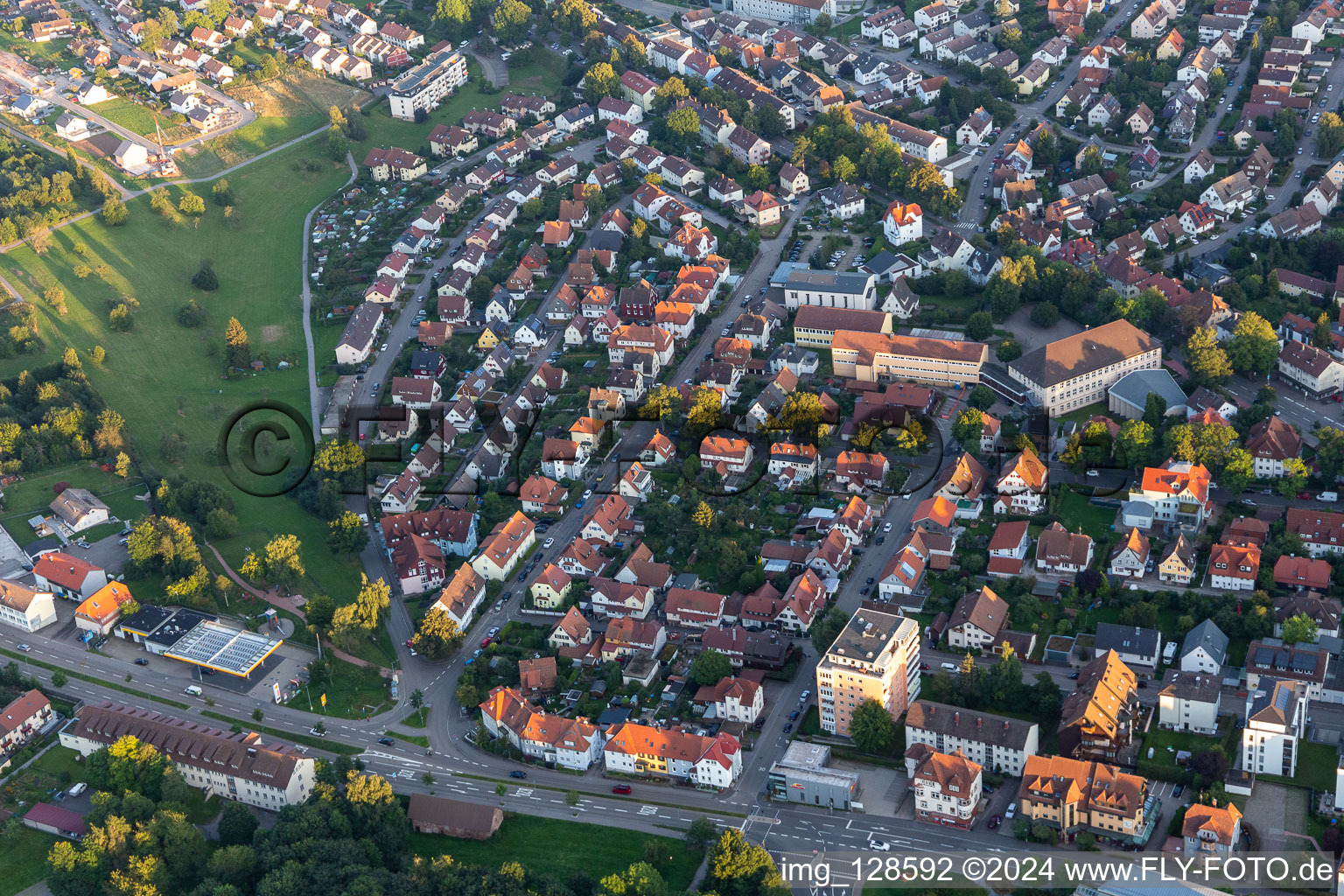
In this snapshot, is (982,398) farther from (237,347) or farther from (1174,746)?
(237,347)

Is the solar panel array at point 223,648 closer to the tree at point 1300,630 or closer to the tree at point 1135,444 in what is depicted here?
the tree at point 1135,444

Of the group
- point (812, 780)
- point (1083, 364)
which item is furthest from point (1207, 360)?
point (812, 780)

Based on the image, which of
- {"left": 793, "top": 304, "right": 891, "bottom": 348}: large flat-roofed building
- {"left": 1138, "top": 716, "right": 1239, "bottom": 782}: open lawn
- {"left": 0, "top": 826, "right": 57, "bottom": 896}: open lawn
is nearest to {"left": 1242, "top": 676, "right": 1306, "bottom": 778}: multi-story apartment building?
{"left": 1138, "top": 716, "right": 1239, "bottom": 782}: open lawn

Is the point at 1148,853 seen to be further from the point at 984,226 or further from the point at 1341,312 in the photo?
the point at 984,226

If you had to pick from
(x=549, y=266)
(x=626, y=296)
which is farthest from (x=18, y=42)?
(x=626, y=296)

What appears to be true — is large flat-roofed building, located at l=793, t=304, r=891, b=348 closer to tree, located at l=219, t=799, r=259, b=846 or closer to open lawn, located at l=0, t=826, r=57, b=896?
tree, located at l=219, t=799, r=259, b=846
